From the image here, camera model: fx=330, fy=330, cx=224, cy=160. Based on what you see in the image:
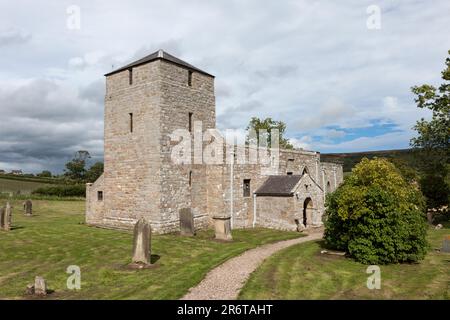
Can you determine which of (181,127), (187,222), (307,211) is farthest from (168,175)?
(307,211)

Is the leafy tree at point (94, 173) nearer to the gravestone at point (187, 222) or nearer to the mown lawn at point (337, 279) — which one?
the gravestone at point (187, 222)

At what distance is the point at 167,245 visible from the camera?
1631cm

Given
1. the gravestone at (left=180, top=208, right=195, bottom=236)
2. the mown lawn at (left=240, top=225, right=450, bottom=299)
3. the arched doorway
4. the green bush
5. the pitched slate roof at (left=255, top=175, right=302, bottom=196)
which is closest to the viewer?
the mown lawn at (left=240, top=225, right=450, bottom=299)

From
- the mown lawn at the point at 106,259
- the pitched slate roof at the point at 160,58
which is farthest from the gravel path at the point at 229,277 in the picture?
the pitched slate roof at the point at 160,58

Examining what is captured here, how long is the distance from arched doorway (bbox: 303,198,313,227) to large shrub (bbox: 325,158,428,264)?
966cm

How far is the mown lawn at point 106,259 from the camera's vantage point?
10000 mm

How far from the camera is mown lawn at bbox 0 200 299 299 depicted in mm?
10000

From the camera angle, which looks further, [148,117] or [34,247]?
[148,117]

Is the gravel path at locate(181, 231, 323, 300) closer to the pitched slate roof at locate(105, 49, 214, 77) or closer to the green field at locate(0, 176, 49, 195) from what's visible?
the pitched slate roof at locate(105, 49, 214, 77)

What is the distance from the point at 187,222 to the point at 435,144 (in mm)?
26746

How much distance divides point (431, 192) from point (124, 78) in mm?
27730

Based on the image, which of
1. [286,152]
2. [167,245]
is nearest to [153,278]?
[167,245]

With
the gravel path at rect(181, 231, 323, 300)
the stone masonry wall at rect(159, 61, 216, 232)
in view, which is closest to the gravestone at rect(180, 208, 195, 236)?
the stone masonry wall at rect(159, 61, 216, 232)
